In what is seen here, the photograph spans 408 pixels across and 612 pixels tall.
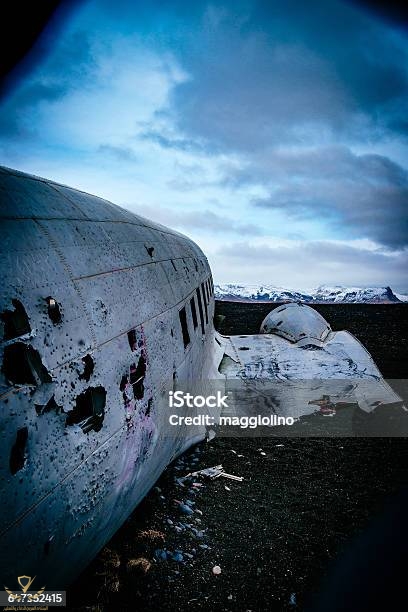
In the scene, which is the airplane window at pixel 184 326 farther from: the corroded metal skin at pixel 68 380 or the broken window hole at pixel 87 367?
the broken window hole at pixel 87 367

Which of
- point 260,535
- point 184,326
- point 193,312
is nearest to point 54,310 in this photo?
point 184,326

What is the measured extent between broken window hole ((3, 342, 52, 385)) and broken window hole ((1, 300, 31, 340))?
2.1 inches

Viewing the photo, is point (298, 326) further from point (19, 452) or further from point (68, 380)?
point (19, 452)

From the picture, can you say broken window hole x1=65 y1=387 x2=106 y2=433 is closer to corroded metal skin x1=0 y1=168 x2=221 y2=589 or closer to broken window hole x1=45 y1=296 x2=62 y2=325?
corroded metal skin x1=0 y1=168 x2=221 y2=589

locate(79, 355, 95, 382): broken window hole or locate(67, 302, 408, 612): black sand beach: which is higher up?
locate(79, 355, 95, 382): broken window hole

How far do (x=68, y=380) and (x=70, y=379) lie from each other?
16mm

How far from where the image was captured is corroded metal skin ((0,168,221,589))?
5.31ft

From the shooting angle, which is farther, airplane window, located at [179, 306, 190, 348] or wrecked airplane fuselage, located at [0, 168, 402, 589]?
airplane window, located at [179, 306, 190, 348]

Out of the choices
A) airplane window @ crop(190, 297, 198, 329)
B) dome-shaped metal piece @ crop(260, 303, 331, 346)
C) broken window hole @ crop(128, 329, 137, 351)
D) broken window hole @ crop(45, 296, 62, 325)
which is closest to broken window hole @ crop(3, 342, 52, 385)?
broken window hole @ crop(45, 296, 62, 325)

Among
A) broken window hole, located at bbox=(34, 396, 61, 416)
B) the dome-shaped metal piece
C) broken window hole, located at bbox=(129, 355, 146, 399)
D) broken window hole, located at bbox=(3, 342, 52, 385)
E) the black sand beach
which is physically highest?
broken window hole, located at bbox=(3, 342, 52, 385)

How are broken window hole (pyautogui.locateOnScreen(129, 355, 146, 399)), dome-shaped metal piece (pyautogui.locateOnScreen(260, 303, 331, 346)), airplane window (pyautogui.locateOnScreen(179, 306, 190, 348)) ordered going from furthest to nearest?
dome-shaped metal piece (pyautogui.locateOnScreen(260, 303, 331, 346)) < airplane window (pyautogui.locateOnScreen(179, 306, 190, 348)) < broken window hole (pyautogui.locateOnScreen(129, 355, 146, 399))

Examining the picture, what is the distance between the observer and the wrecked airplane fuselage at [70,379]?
1.62m

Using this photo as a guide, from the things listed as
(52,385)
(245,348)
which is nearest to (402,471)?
(245,348)

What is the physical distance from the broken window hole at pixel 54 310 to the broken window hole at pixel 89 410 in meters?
0.48
